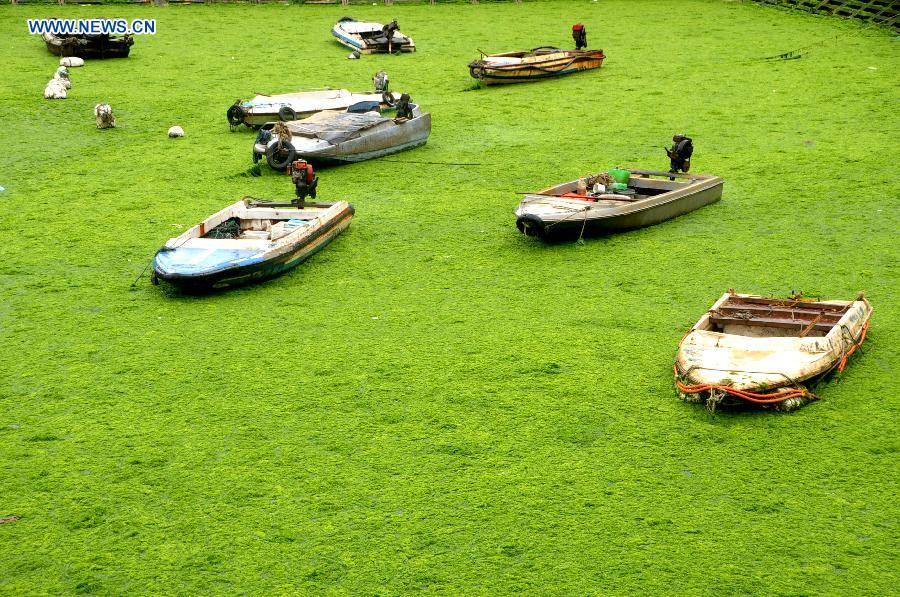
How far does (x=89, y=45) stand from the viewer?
21.8 m

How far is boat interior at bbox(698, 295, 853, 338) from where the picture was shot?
8.73 metres

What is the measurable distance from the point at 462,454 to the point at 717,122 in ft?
35.8

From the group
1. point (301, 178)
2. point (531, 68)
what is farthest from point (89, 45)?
point (301, 178)

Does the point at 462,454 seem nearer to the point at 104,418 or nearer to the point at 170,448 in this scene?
the point at 170,448

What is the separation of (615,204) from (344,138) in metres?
4.84

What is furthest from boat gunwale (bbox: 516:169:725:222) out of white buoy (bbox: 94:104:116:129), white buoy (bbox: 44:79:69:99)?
white buoy (bbox: 44:79:69:99)

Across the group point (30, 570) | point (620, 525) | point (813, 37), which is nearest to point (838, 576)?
point (620, 525)

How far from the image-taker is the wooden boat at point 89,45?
71.3ft

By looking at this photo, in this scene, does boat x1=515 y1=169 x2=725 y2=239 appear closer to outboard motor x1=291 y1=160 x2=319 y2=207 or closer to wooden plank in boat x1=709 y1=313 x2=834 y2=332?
outboard motor x1=291 y1=160 x2=319 y2=207

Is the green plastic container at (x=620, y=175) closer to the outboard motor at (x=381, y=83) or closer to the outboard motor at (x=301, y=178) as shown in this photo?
the outboard motor at (x=301, y=178)

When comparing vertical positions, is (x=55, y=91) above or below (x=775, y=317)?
above

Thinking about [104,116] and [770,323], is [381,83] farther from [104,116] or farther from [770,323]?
[770,323]

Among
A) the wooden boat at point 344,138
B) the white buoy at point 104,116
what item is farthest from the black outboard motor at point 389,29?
the white buoy at point 104,116

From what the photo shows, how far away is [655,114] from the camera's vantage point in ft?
56.8
